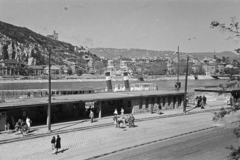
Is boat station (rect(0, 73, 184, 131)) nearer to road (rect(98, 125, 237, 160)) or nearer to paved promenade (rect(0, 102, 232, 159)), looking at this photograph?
paved promenade (rect(0, 102, 232, 159))

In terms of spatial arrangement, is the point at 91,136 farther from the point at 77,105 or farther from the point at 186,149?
the point at 77,105

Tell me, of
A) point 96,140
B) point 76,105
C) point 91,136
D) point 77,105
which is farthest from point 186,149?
point 77,105

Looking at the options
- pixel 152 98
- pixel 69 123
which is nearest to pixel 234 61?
pixel 69 123

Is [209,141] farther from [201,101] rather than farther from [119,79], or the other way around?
[119,79]

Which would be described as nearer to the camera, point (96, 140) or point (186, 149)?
point (186, 149)

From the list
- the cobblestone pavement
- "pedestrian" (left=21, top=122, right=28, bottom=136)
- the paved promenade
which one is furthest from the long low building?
the cobblestone pavement

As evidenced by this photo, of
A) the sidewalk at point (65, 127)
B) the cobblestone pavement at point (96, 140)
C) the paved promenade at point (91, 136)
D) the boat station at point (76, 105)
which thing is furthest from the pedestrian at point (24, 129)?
the boat station at point (76, 105)

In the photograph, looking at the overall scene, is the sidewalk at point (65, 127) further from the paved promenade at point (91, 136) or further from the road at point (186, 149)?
the road at point (186, 149)
